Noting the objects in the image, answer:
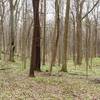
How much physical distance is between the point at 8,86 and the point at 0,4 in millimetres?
20987

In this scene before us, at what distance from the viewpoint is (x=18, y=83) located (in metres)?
12.5

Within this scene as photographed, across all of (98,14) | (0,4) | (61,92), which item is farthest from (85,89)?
(98,14)

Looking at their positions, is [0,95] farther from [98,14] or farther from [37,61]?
[98,14]

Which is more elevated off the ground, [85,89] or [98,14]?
[98,14]

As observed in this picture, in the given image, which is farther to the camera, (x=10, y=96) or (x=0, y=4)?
(x=0, y=4)

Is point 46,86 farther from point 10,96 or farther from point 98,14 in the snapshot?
point 98,14

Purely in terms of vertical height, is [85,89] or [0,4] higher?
[0,4]

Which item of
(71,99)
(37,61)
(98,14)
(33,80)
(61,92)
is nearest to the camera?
(71,99)

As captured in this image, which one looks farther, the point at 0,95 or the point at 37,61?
the point at 37,61

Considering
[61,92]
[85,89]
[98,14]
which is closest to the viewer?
[61,92]

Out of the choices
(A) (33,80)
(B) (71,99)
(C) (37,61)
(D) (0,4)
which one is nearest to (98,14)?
(D) (0,4)

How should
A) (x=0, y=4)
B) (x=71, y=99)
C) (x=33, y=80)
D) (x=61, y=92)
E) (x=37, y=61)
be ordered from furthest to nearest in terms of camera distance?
(x=0, y=4), (x=37, y=61), (x=33, y=80), (x=61, y=92), (x=71, y=99)

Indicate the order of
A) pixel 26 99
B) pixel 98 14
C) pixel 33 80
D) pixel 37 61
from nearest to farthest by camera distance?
pixel 26 99 < pixel 33 80 < pixel 37 61 < pixel 98 14

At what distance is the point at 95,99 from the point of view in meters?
10.3
